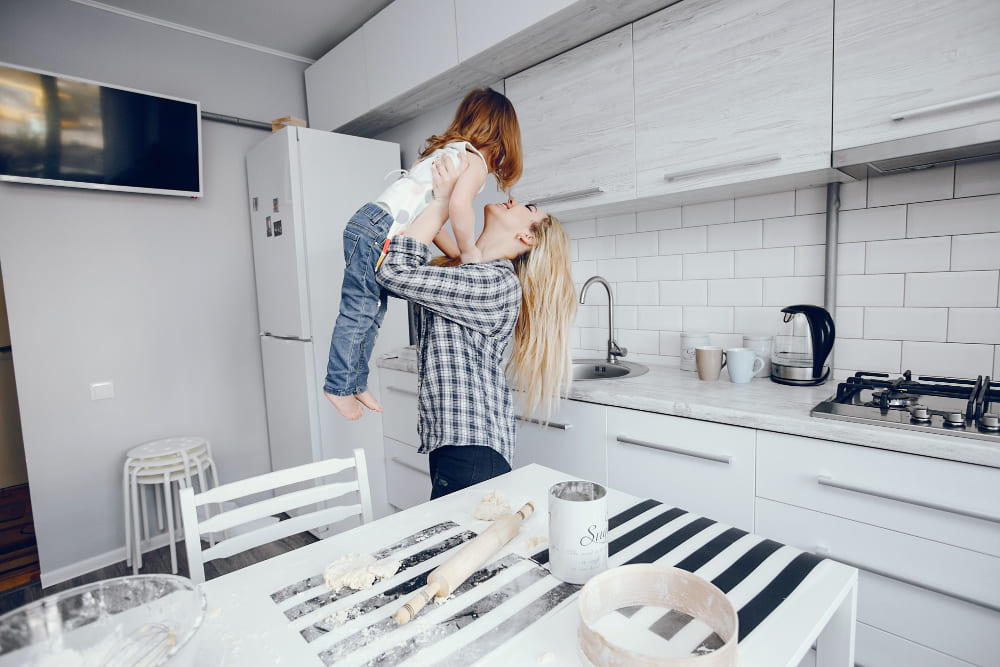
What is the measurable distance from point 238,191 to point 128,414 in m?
1.39

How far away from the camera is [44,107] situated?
2.32m

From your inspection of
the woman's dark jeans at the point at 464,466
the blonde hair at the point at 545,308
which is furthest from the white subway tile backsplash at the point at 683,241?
the woman's dark jeans at the point at 464,466

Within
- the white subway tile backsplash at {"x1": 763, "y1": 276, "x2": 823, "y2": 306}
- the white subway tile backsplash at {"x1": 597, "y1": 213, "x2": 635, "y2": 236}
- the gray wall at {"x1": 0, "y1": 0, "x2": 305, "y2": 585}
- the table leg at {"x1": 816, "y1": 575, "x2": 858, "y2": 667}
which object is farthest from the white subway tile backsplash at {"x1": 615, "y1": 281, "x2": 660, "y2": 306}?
the gray wall at {"x1": 0, "y1": 0, "x2": 305, "y2": 585}

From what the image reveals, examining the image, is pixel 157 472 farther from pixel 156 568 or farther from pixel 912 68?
pixel 912 68

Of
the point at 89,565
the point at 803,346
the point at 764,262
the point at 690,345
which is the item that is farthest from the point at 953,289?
the point at 89,565

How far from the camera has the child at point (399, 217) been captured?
122cm

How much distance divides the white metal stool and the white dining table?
2.01 metres

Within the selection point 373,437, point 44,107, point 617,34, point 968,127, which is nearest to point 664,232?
point 617,34

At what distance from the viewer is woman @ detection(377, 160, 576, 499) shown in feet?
4.08

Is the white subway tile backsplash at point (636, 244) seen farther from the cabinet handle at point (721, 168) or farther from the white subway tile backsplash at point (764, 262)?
the cabinet handle at point (721, 168)

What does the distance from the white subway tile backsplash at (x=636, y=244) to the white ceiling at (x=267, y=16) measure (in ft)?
5.75

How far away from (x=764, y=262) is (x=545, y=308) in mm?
999

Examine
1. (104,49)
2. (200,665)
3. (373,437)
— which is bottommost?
(373,437)

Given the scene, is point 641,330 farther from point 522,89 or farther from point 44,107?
point 44,107
